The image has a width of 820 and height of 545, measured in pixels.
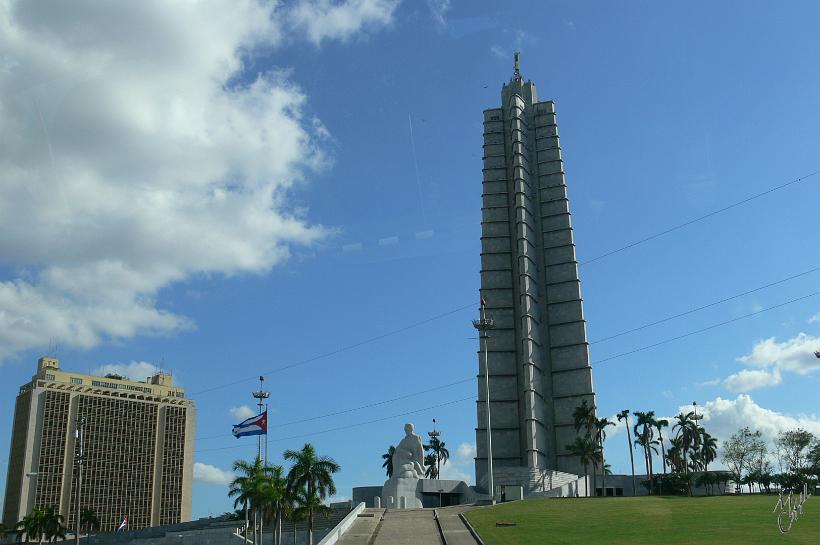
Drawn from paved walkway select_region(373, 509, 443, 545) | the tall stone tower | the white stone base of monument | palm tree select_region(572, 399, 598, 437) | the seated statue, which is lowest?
paved walkway select_region(373, 509, 443, 545)

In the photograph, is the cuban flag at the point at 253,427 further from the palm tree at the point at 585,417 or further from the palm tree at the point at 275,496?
the palm tree at the point at 585,417

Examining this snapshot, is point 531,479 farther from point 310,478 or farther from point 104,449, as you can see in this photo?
point 104,449

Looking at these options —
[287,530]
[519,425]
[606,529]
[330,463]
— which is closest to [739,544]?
[606,529]

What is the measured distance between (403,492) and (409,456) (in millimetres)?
3493

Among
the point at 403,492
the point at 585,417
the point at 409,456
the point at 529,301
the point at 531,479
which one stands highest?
the point at 529,301

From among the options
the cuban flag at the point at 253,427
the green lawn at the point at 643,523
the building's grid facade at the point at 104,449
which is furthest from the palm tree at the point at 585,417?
the building's grid facade at the point at 104,449

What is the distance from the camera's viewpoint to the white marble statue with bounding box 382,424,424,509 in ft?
209

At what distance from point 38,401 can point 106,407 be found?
33.4ft

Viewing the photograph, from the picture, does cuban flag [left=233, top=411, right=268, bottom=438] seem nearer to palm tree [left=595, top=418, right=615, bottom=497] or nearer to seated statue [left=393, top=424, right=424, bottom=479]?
seated statue [left=393, top=424, right=424, bottom=479]

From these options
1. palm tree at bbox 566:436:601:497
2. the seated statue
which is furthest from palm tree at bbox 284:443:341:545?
palm tree at bbox 566:436:601:497

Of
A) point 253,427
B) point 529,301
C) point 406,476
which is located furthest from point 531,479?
point 253,427

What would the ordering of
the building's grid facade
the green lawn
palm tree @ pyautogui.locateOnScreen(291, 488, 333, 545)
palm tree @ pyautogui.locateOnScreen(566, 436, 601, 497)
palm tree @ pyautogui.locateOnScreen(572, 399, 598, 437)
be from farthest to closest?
the building's grid facade, palm tree @ pyautogui.locateOnScreen(572, 399, 598, 437), palm tree @ pyautogui.locateOnScreen(566, 436, 601, 497), palm tree @ pyautogui.locateOnScreen(291, 488, 333, 545), the green lawn

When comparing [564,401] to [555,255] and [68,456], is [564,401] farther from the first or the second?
[68,456]

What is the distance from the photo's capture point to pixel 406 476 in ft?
216
